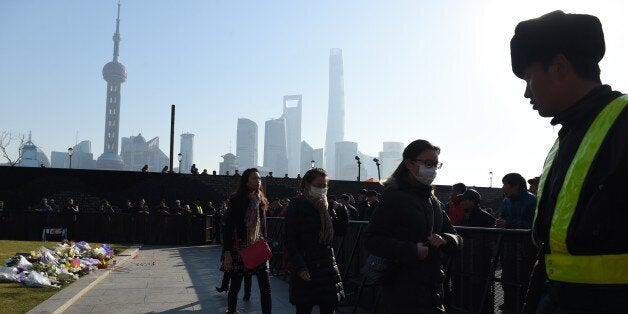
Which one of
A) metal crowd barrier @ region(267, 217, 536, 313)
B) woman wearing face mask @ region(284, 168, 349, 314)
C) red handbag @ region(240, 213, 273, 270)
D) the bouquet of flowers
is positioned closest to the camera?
metal crowd barrier @ region(267, 217, 536, 313)

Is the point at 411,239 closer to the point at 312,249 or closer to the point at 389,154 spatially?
the point at 312,249

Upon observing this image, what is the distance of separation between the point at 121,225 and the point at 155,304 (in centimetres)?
1546

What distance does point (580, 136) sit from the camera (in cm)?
176

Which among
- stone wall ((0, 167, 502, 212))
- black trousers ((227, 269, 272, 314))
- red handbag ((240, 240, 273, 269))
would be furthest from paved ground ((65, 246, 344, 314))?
stone wall ((0, 167, 502, 212))

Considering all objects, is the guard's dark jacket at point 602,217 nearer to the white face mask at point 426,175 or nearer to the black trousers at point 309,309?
the white face mask at point 426,175

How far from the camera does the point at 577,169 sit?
1.67 m

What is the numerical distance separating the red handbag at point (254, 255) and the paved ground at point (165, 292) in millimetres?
1581

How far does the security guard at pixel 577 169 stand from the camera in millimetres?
1585

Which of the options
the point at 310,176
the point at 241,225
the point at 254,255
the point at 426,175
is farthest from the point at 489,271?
the point at 241,225

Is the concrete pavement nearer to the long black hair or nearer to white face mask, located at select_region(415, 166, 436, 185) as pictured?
the long black hair

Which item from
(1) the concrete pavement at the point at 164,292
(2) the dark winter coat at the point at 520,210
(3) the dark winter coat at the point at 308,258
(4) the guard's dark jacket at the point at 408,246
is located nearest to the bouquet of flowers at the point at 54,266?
(1) the concrete pavement at the point at 164,292

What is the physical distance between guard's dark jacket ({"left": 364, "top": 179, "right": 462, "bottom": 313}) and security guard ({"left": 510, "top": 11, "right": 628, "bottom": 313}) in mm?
1495

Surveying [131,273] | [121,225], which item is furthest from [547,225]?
[121,225]

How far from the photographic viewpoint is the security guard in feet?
5.20
